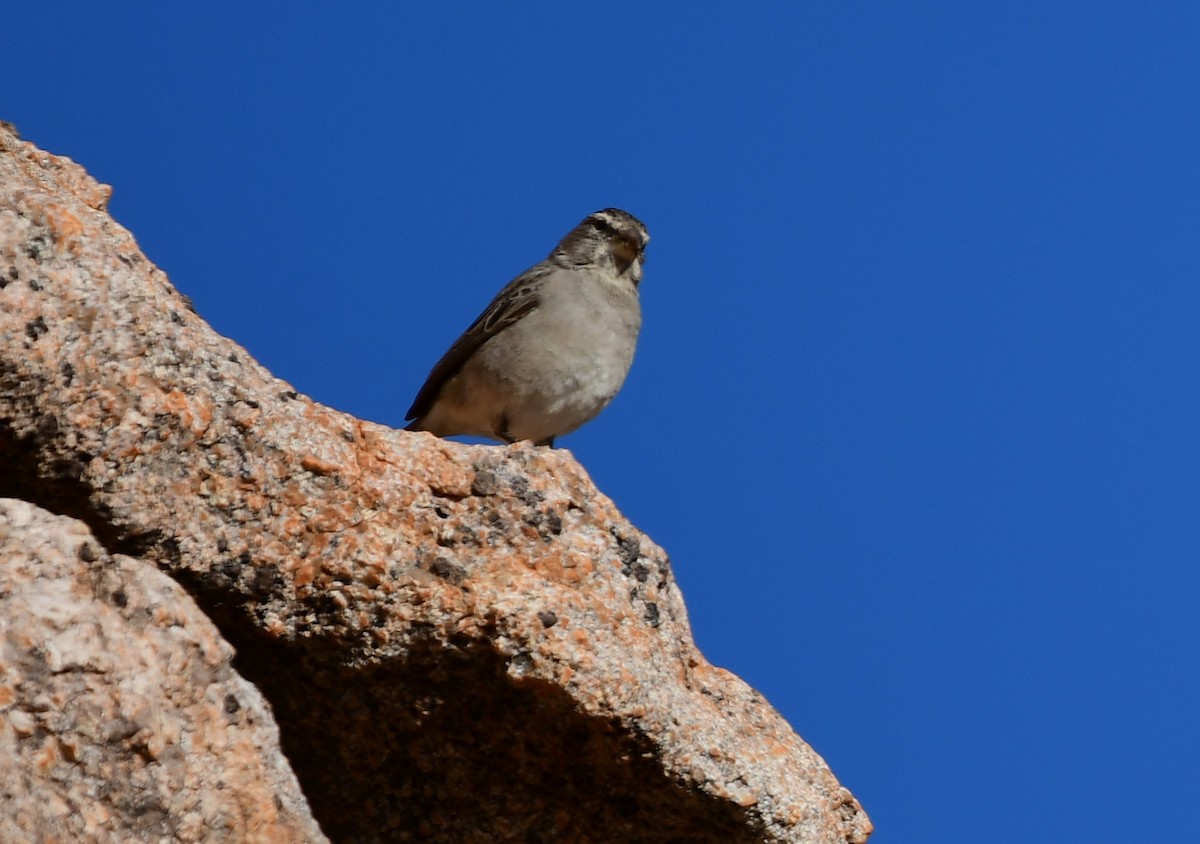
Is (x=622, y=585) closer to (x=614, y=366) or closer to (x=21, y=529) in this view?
(x=21, y=529)

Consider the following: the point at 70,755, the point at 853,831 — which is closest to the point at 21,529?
the point at 70,755

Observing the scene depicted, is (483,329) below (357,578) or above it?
above

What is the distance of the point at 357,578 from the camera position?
388 cm

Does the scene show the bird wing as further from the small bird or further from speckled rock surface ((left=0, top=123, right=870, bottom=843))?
speckled rock surface ((left=0, top=123, right=870, bottom=843))

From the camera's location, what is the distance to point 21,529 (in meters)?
3.60

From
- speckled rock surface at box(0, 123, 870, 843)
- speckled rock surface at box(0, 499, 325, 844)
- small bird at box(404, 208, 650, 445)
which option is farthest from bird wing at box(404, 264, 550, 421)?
speckled rock surface at box(0, 499, 325, 844)

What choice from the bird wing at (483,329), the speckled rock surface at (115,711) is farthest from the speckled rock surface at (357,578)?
the bird wing at (483,329)

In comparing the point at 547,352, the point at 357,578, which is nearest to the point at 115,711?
the point at 357,578

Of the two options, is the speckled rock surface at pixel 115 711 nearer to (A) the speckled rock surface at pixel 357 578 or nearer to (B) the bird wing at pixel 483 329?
(A) the speckled rock surface at pixel 357 578

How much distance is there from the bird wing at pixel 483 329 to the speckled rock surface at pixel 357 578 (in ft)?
14.7

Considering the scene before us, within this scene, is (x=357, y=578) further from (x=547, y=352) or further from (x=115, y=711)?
(x=547, y=352)

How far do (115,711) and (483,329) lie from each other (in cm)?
552

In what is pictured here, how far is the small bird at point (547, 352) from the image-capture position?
8.33 metres

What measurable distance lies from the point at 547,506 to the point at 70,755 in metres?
1.43
